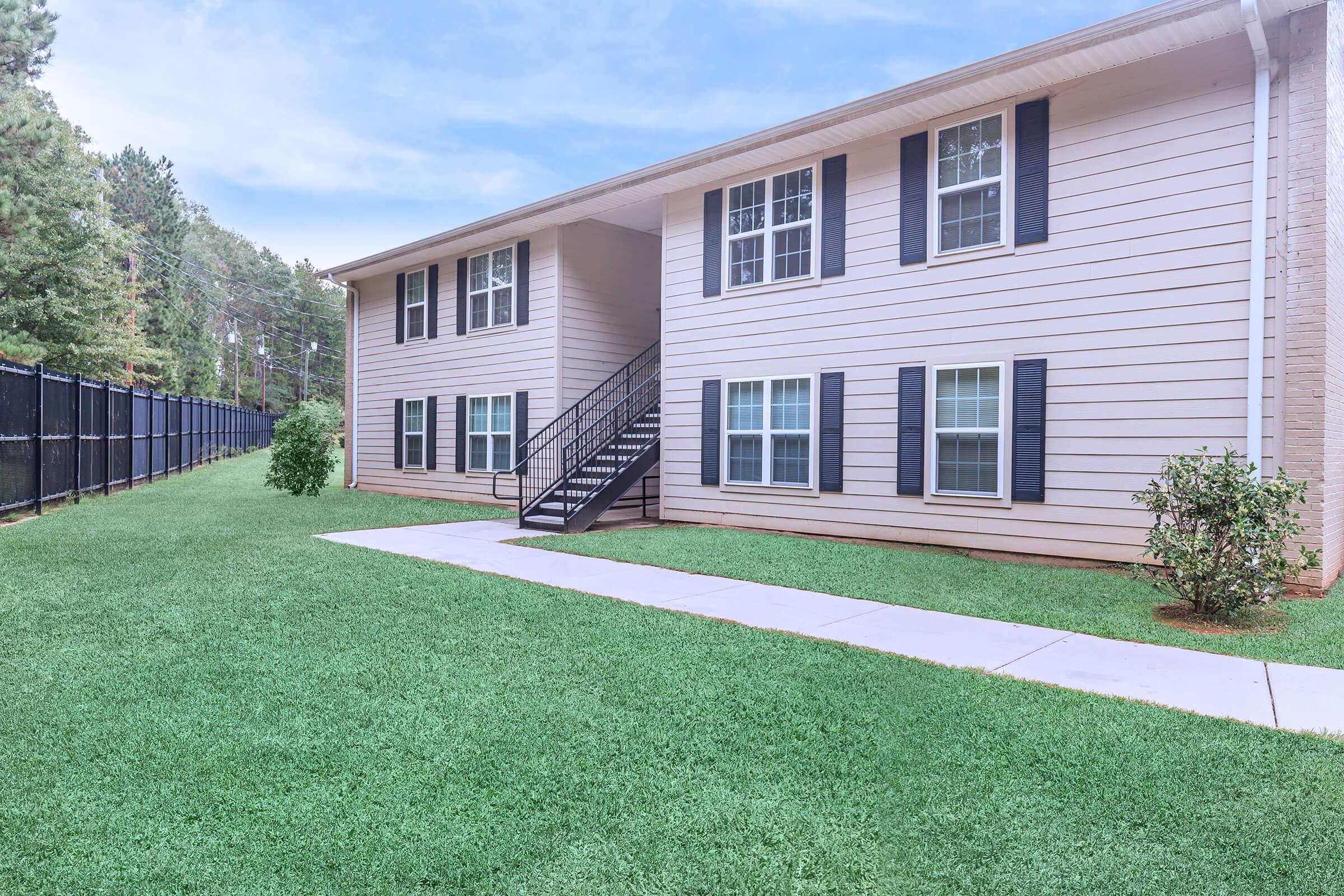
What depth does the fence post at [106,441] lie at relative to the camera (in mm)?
12719

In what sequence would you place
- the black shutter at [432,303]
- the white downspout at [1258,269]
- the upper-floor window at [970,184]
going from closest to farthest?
the white downspout at [1258,269], the upper-floor window at [970,184], the black shutter at [432,303]

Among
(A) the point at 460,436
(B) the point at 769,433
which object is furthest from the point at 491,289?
(B) the point at 769,433

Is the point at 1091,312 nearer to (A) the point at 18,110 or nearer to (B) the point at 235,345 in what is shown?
(A) the point at 18,110

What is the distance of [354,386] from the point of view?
53.9 ft

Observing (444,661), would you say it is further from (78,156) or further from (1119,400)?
(78,156)

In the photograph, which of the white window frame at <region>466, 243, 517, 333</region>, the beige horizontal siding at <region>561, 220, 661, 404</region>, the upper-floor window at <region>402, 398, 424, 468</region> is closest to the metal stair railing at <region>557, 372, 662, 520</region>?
the beige horizontal siding at <region>561, 220, 661, 404</region>

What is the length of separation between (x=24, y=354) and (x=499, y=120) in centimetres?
3771

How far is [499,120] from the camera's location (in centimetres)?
5044

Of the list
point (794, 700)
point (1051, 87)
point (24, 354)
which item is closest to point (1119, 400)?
point (1051, 87)

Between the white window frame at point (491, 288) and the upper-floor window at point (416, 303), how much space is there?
1.37 metres

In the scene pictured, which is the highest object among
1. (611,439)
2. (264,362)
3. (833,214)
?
(264,362)

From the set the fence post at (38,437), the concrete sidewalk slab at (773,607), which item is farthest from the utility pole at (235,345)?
the concrete sidewalk slab at (773,607)

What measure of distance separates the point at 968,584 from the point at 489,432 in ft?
29.1

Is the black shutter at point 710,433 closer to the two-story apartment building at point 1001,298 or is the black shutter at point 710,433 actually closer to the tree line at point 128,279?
the two-story apartment building at point 1001,298
